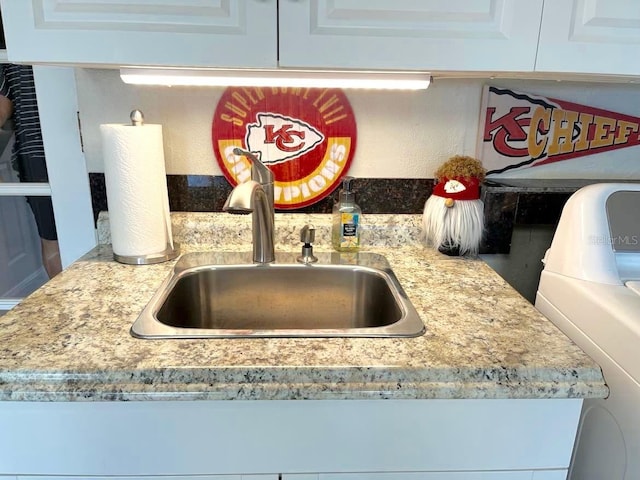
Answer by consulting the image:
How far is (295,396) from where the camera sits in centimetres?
Answer: 69

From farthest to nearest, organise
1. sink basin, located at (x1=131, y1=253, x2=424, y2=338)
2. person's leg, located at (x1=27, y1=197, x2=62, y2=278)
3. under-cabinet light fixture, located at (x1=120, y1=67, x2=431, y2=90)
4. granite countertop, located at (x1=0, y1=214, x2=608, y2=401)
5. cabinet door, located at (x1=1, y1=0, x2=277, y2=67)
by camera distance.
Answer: person's leg, located at (x1=27, y1=197, x2=62, y2=278) < sink basin, located at (x1=131, y1=253, x2=424, y2=338) < under-cabinet light fixture, located at (x1=120, y1=67, x2=431, y2=90) < cabinet door, located at (x1=1, y1=0, x2=277, y2=67) < granite countertop, located at (x1=0, y1=214, x2=608, y2=401)

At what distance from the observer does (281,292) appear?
3.72 feet

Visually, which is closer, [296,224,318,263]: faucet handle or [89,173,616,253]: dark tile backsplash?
[296,224,318,263]: faucet handle

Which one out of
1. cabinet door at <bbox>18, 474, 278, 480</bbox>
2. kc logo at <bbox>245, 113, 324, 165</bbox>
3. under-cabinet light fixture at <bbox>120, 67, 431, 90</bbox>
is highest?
under-cabinet light fixture at <bbox>120, 67, 431, 90</bbox>

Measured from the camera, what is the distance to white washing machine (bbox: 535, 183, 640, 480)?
2.44 feet

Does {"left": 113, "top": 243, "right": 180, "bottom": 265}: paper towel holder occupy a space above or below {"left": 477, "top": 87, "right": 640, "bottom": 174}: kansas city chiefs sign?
below

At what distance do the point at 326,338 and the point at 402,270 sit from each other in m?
0.38

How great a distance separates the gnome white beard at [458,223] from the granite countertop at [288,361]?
28cm

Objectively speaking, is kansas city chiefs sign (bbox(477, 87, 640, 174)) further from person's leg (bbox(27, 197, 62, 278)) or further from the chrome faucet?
person's leg (bbox(27, 197, 62, 278))

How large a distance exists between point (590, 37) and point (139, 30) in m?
0.85

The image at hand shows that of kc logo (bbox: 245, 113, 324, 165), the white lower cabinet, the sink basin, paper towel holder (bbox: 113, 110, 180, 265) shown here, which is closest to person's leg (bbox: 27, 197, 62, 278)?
paper towel holder (bbox: 113, 110, 180, 265)

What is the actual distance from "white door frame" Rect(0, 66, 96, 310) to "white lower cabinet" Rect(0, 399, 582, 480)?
0.69 meters

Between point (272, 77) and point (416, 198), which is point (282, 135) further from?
point (416, 198)

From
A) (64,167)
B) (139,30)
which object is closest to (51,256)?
(64,167)
